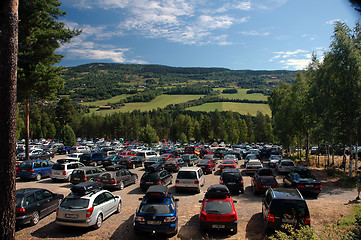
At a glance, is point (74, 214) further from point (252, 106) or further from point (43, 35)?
point (252, 106)

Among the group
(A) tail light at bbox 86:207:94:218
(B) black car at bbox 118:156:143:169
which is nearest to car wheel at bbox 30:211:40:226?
(A) tail light at bbox 86:207:94:218

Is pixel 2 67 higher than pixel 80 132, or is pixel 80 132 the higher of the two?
pixel 2 67

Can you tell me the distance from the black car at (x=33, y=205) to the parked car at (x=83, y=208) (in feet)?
5.67

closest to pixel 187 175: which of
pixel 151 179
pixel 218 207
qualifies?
pixel 151 179

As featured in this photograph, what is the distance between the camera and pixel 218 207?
1014 cm

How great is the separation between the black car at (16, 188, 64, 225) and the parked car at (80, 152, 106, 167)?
18173 mm

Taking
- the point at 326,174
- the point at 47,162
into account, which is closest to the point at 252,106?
the point at 326,174

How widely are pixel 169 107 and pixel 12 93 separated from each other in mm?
171977

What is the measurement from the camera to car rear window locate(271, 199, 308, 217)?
920cm

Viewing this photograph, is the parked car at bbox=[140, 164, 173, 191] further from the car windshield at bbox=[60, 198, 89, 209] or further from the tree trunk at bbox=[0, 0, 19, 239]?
the tree trunk at bbox=[0, 0, 19, 239]

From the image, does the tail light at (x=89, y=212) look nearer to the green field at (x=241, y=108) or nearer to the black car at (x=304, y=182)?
A: the black car at (x=304, y=182)

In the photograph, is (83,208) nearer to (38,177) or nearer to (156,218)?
(156,218)

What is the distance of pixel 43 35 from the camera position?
2242cm

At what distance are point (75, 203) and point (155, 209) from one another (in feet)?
11.7
